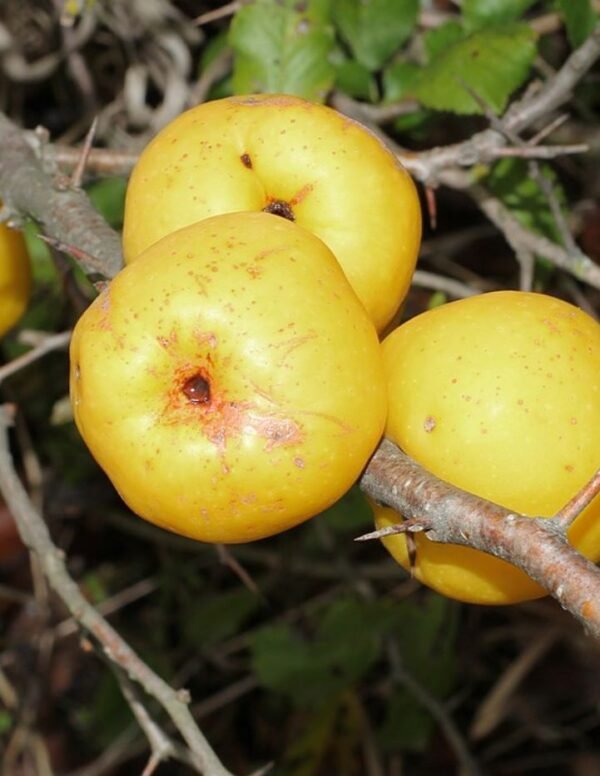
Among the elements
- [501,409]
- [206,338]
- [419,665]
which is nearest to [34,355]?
[206,338]

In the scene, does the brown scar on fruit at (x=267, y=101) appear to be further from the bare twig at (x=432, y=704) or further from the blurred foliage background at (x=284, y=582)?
the bare twig at (x=432, y=704)

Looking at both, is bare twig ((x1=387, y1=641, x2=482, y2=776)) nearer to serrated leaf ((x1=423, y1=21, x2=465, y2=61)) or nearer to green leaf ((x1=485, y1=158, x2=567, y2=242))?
green leaf ((x1=485, y1=158, x2=567, y2=242))

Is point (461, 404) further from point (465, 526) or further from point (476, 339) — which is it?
point (465, 526)

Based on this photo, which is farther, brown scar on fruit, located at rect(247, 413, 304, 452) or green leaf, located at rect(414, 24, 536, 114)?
green leaf, located at rect(414, 24, 536, 114)

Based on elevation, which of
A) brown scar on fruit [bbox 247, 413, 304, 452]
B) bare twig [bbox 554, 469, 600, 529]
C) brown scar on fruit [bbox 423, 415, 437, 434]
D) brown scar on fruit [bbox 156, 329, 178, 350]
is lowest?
brown scar on fruit [bbox 423, 415, 437, 434]

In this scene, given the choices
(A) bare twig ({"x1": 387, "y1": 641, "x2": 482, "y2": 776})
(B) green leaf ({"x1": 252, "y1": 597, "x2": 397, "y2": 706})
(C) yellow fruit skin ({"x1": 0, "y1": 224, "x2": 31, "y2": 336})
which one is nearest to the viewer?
(C) yellow fruit skin ({"x1": 0, "y1": 224, "x2": 31, "y2": 336})

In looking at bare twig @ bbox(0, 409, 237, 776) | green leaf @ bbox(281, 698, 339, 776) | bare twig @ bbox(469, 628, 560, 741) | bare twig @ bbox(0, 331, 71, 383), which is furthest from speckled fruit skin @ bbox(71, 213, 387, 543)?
bare twig @ bbox(469, 628, 560, 741)

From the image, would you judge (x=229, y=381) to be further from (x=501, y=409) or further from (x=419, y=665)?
(x=419, y=665)

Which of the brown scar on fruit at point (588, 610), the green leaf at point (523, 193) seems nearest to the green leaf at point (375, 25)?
the green leaf at point (523, 193)
